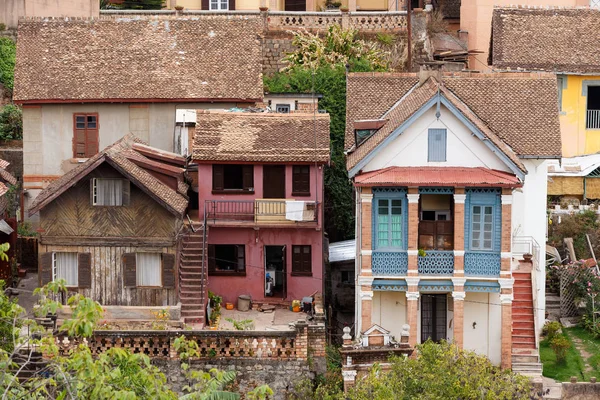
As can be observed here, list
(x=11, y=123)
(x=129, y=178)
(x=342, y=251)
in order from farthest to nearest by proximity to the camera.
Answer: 1. (x=11, y=123)
2. (x=342, y=251)
3. (x=129, y=178)

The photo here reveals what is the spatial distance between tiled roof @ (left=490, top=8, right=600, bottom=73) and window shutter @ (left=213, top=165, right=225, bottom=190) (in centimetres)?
1396

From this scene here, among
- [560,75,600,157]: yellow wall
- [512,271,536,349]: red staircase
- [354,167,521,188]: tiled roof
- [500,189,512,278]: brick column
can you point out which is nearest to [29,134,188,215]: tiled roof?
[354,167,521,188]: tiled roof

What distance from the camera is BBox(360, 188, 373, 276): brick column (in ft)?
141

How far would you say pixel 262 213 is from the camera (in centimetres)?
4712

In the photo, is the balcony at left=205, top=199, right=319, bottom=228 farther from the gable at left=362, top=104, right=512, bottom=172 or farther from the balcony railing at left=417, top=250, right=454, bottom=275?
the balcony railing at left=417, top=250, right=454, bottom=275

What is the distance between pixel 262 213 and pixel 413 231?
6223 millimetres

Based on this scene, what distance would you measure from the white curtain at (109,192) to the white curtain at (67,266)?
192 centimetres

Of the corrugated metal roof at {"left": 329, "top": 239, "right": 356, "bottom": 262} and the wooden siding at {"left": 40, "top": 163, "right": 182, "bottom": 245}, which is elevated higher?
the wooden siding at {"left": 40, "top": 163, "right": 182, "bottom": 245}

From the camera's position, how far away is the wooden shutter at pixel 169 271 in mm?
44469

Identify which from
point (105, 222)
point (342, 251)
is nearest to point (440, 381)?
point (105, 222)

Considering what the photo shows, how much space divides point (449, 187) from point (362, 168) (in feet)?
8.99

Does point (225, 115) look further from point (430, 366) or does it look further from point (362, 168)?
point (430, 366)

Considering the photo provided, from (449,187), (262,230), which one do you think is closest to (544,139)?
(449,187)

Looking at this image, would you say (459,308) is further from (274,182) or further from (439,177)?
(274,182)
